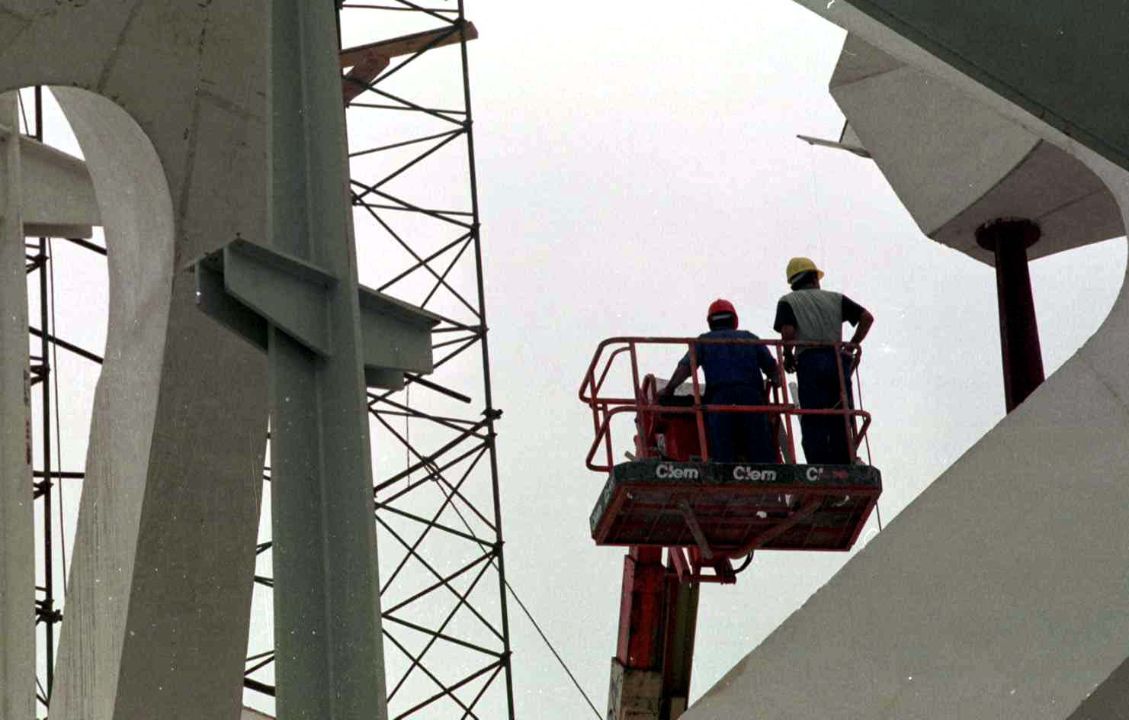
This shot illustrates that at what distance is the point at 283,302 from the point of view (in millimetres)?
8070

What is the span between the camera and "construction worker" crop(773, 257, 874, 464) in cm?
1480

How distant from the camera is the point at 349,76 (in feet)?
107

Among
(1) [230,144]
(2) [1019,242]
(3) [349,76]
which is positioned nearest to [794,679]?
(1) [230,144]

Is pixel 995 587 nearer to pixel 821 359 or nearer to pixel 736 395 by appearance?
pixel 736 395

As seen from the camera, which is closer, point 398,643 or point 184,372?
point 184,372

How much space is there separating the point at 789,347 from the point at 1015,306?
3.32 meters

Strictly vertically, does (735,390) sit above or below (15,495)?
below

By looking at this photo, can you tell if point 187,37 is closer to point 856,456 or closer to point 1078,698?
point 856,456

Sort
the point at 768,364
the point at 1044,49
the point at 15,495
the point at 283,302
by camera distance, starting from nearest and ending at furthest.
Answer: the point at 1044,49 < the point at 283,302 < the point at 768,364 < the point at 15,495

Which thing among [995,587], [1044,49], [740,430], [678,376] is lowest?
[995,587]

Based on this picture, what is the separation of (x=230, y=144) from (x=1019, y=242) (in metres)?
7.97

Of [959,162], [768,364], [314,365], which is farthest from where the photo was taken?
[959,162]

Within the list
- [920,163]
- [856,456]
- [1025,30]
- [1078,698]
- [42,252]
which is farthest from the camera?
[42,252]

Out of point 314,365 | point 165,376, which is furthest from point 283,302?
point 165,376
